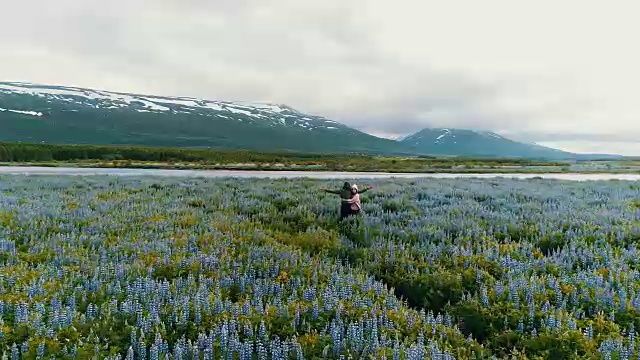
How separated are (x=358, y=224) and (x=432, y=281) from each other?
4.50 metres

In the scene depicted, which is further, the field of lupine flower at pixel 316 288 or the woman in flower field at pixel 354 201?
the woman in flower field at pixel 354 201

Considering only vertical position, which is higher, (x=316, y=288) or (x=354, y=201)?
(x=354, y=201)

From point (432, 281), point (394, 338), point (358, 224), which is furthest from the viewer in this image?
point (358, 224)

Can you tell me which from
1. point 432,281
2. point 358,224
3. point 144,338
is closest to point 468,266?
point 432,281

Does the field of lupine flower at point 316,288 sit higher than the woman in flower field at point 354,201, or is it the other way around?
the woman in flower field at point 354,201

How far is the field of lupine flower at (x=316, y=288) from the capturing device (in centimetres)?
445

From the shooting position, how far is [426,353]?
4.32 m

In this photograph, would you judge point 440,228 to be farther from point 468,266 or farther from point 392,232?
point 468,266

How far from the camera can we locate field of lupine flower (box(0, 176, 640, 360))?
4.45 m

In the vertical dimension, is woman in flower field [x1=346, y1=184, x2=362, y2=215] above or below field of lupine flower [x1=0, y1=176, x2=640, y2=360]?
above

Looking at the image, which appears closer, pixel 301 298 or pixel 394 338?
pixel 394 338

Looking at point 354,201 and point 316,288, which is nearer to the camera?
point 316,288

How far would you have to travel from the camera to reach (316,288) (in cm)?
611

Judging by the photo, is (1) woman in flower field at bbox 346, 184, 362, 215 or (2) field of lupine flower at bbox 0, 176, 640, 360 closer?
(2) field of lupine flower at bbox 0, 176, 640, 360
